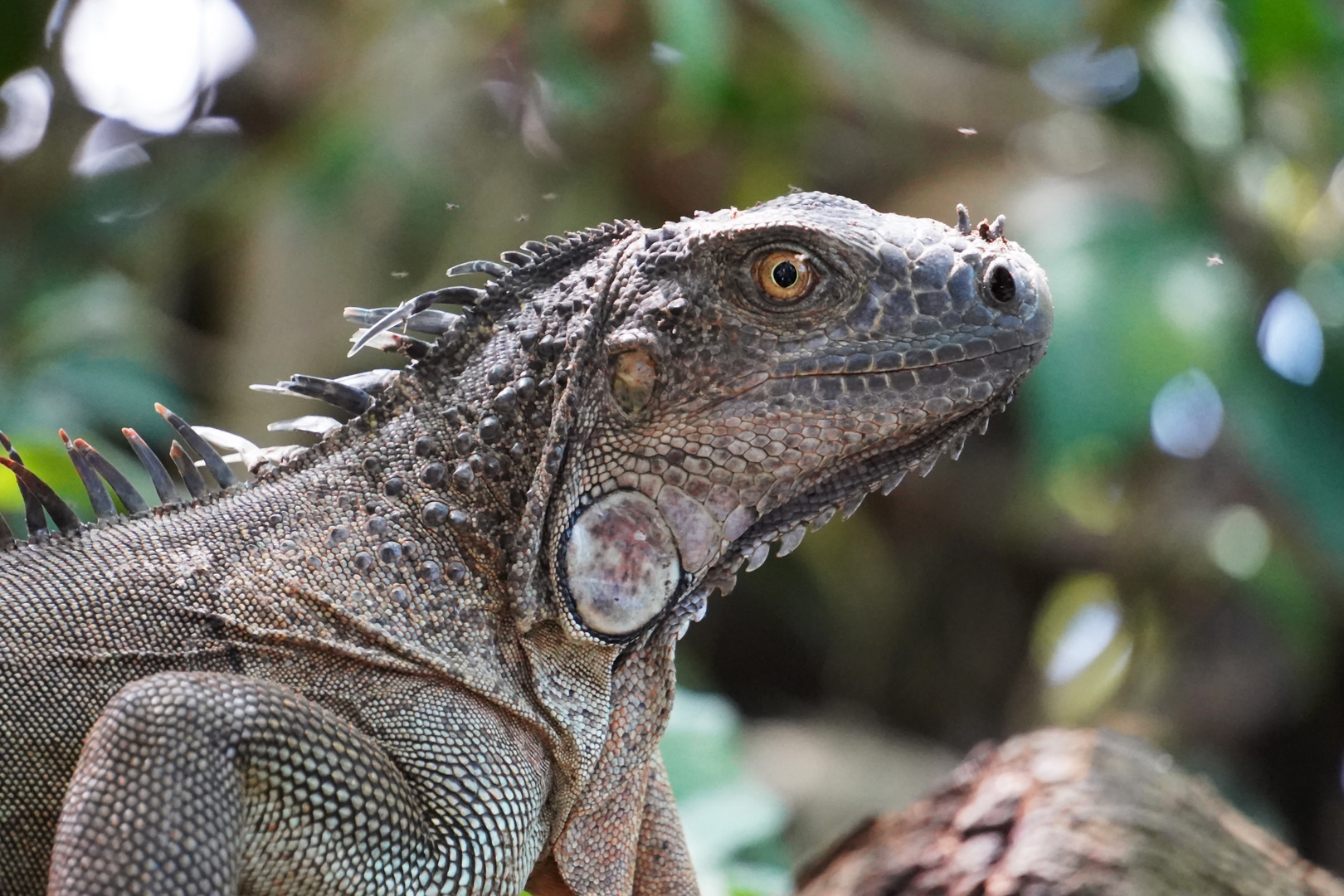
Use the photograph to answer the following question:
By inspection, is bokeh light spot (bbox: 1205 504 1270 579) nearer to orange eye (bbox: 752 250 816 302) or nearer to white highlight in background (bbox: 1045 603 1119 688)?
white highlight in background (bbox: 1045 603 1119 688)

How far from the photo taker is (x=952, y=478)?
9.21 metres

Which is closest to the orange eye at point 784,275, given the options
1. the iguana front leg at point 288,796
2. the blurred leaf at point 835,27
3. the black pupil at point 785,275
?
the black pupil at point 785,275

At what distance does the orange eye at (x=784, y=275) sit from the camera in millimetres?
2619

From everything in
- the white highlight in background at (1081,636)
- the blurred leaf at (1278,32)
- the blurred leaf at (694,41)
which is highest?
the blurred leaf at (1278,32)

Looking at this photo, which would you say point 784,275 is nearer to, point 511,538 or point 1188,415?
point 511,538

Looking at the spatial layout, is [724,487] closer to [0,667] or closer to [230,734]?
[230,734]

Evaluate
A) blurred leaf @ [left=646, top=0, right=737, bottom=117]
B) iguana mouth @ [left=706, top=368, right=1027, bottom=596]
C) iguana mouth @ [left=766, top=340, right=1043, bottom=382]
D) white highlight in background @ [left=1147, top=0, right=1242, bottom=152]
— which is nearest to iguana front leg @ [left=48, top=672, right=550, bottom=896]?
iguana mouth @ [left=706, top=368, right=1027, bottom=596]

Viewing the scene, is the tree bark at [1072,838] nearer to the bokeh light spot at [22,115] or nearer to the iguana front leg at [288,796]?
the iguana front leg at [288,796]

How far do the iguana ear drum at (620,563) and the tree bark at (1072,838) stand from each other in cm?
166

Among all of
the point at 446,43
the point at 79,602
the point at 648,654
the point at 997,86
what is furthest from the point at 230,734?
the point at 997,86

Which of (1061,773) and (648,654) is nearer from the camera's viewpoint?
(648,654)

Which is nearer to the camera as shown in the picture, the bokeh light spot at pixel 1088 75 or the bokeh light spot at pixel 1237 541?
the bokeh light spot at pixel 1088 75

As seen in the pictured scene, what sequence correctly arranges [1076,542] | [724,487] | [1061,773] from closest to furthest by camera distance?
1. [724,487]
2. [1061,773]
3. [1076,542]

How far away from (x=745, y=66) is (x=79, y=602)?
22.3 ft
